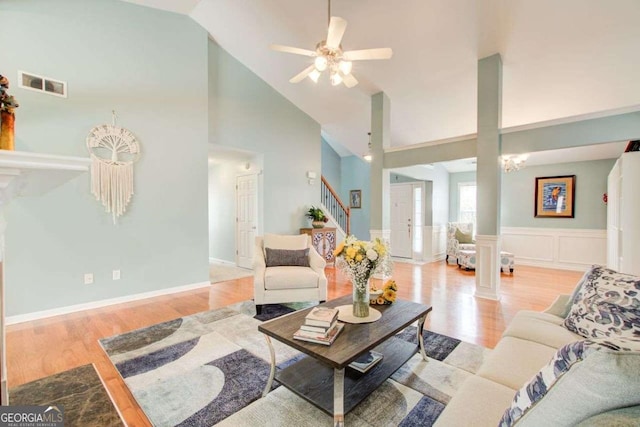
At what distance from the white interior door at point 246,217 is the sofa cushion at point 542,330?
15.1 feet

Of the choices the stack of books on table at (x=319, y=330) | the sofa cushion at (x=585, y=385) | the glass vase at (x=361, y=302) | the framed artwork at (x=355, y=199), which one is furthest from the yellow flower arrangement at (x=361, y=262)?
the framed artwork at (x=355, y=199)

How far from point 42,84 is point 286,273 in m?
3.55

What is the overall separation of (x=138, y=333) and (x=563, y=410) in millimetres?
3332

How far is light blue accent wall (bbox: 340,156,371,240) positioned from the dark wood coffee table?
6322mm

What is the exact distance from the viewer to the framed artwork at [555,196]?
5.93m

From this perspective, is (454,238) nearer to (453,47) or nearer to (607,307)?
(453,47)

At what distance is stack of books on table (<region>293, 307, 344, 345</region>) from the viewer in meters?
1.72

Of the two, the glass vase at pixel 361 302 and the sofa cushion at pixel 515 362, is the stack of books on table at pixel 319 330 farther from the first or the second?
the sofa cushion at pixel 515 362

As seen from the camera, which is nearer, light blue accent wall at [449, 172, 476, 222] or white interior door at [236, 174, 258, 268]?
white interior door at [236, 174, 258, 268]

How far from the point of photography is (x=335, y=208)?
24.3 ft

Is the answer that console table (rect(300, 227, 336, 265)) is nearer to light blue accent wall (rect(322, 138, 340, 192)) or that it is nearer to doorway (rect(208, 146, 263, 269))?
doorway (rect(208, 146, 263, 269))

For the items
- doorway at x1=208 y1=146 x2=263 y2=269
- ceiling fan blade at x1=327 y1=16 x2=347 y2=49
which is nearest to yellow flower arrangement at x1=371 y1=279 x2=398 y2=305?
ceiling fan blade at x1=327 y1=16 x2=347 y2=49

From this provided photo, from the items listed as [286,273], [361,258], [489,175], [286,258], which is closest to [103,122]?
[286,258]

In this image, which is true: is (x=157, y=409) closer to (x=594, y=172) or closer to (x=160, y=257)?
(x=160, y=257)
